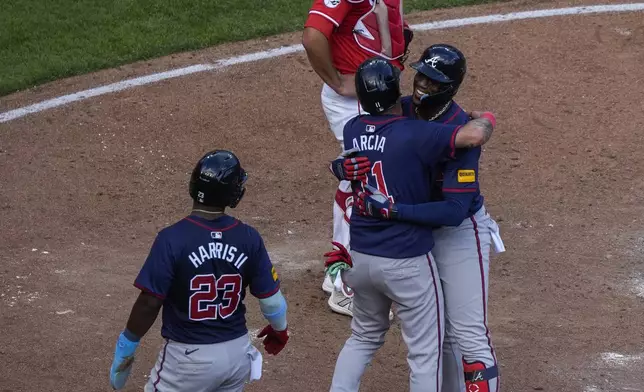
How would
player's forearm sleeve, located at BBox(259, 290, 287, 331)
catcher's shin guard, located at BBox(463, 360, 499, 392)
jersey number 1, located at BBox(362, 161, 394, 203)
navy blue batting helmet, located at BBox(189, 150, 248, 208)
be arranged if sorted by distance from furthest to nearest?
catcher's shin guard, located at BBox(463, 360, 499, 392)
jersey number 1, located at BBox(362, 161, 394, 203)
player's forearm sleeve, located at BBox(259, 290, 287, 331)
navy blue batting helmet, located at BBox(189, 150, 248, 208)

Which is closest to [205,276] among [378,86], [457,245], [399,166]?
[399,166]

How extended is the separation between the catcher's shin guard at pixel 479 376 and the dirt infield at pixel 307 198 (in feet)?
2.50

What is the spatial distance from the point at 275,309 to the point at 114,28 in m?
6.53

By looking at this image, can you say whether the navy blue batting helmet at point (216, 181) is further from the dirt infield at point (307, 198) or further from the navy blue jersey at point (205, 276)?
the dirt infield at point (307, 198)

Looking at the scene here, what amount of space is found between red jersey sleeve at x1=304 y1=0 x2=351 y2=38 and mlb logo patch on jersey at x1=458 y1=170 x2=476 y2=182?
6.00 feet

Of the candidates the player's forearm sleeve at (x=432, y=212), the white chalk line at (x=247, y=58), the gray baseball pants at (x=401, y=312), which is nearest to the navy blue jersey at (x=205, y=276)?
the gray baseball pants at (x=401, y=312)

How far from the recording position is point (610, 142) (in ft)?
28.3

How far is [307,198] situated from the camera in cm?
811

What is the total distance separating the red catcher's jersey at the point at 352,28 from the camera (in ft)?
20.9

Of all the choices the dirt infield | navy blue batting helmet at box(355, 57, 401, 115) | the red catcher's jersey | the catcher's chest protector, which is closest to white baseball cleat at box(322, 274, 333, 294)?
the dirt infield

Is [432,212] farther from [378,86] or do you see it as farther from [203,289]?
[203,289]

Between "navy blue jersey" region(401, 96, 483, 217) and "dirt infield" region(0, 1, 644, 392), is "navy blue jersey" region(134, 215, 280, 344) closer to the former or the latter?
"navy blue jersey" region(401, 96, 483, 217)

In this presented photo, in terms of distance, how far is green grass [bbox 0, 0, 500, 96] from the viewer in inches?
394

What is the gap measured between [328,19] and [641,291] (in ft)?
8.45
